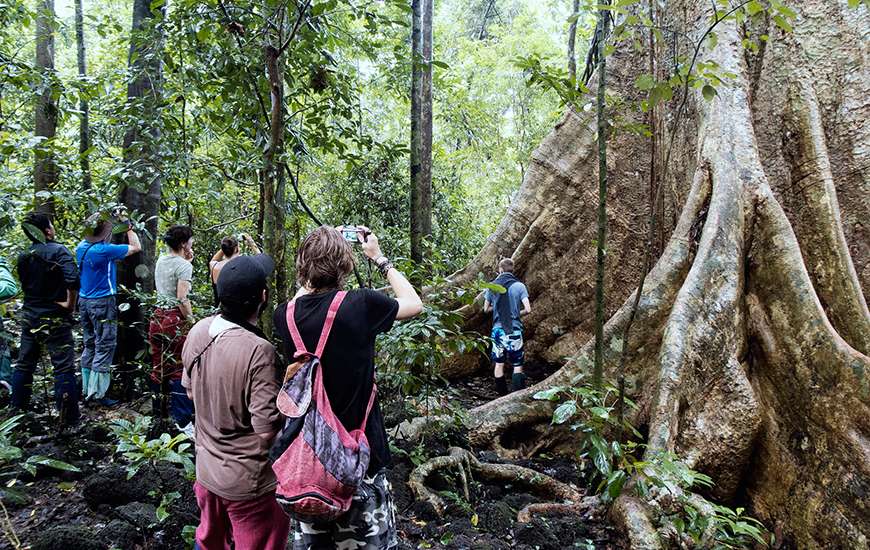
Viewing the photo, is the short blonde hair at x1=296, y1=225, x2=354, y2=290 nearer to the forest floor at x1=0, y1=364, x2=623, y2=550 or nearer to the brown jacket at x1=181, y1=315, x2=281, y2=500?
the brown jacket at x1=181, y1=315, x2=281, y2=500

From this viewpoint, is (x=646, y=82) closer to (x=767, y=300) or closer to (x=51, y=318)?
(x=767, y=300)

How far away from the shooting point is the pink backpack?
1.87 m

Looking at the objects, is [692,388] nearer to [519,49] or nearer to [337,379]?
[337,379]

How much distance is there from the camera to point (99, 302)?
201 inches

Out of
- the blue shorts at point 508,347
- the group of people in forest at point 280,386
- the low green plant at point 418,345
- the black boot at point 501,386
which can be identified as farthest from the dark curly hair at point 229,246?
the black boot at point 501,386

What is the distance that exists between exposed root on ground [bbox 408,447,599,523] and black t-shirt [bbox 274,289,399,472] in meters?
1.82

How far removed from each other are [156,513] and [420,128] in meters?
4.97

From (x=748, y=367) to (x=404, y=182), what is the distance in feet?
23.3

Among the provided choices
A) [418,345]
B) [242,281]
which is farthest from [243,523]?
[418,345]

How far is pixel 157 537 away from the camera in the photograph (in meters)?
3.06

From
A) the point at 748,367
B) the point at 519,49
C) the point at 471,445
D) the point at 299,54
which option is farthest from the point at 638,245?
the point at 519,49

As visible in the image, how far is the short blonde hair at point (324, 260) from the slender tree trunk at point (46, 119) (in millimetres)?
2045

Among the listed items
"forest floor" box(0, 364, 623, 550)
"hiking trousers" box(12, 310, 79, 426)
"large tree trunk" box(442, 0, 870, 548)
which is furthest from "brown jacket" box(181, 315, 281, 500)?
"hiking trousers" box(12, 310, 79, 426)

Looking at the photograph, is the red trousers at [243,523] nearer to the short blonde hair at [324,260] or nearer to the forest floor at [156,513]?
the forest floor at [156,513]
